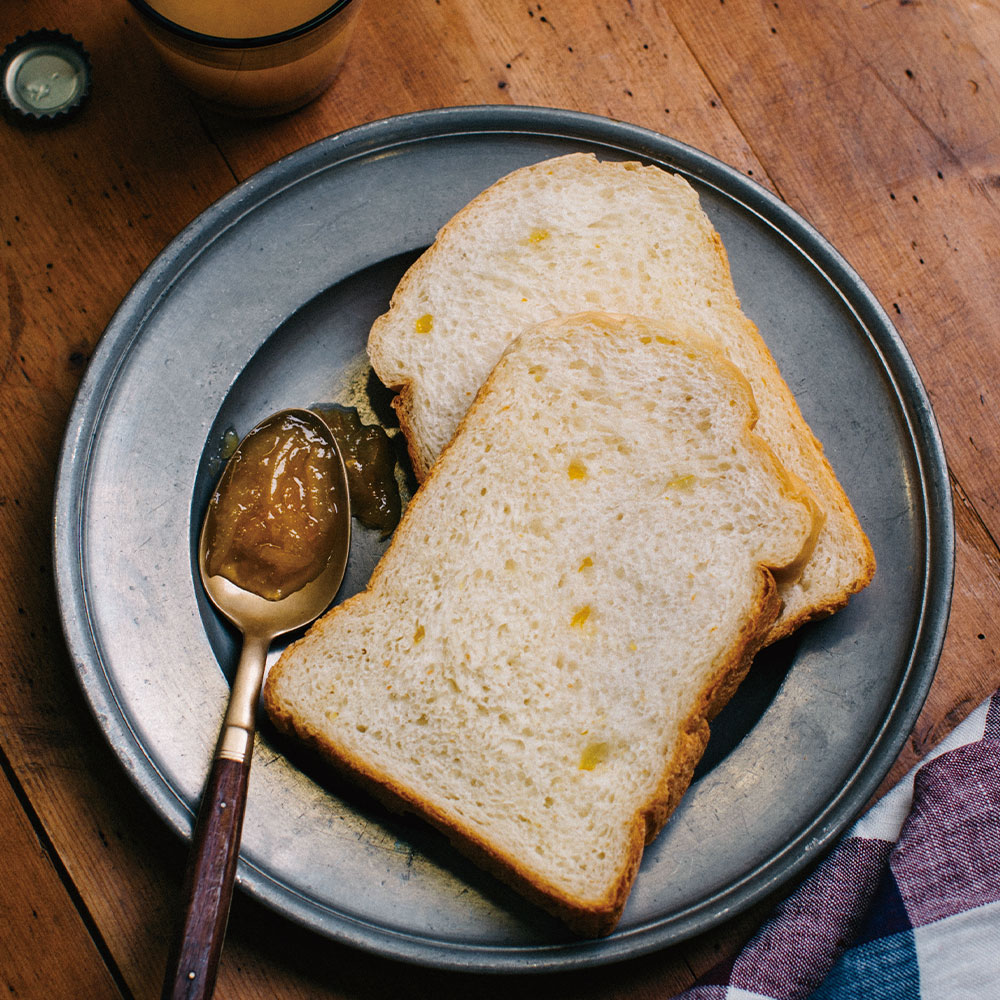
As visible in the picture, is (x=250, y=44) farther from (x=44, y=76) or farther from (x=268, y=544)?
(x=268, y=544)

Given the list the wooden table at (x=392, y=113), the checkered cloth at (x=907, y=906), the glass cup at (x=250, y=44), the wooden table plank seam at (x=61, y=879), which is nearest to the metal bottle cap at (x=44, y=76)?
the wooden table at (x=392, y=113)

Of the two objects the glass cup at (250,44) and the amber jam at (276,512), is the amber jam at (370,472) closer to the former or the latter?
the amber jam at (276,512)

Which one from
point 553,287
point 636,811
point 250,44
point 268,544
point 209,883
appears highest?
point 250,44

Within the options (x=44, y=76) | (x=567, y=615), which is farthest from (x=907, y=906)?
(x=44, y=76)

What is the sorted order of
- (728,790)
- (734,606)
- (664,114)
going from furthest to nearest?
(664,114) < (728,790) < (734,606)

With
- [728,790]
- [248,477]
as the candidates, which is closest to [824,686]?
[728,790]

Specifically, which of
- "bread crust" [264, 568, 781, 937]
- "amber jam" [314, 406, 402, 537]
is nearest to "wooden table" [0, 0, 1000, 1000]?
"bread crust" [264, 568, 781, 937]

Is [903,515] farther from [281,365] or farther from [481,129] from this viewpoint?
[281,365]
